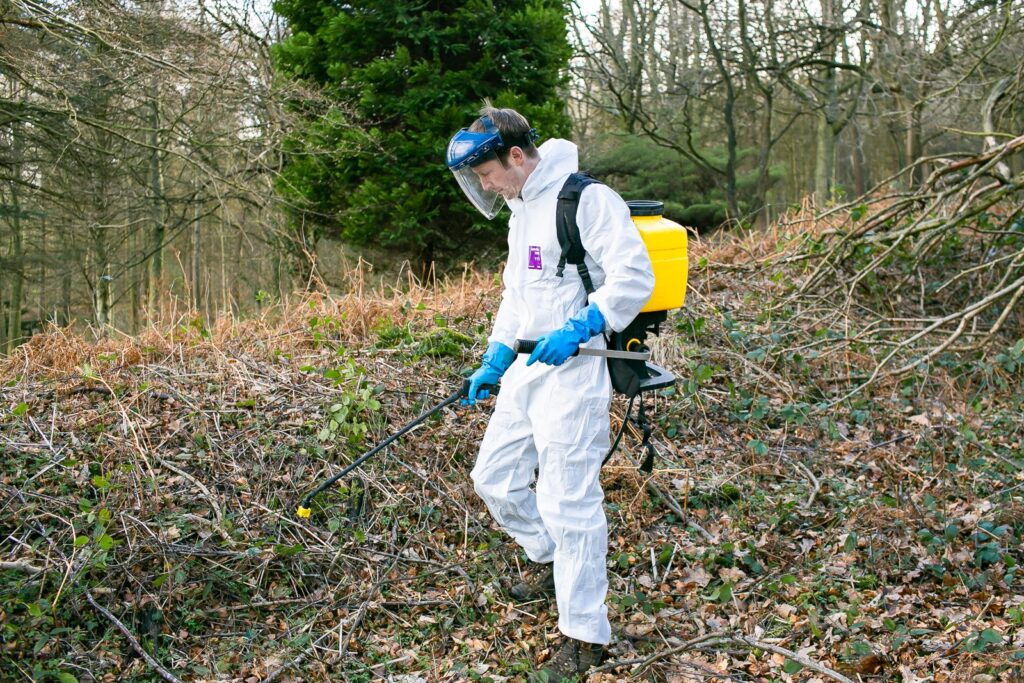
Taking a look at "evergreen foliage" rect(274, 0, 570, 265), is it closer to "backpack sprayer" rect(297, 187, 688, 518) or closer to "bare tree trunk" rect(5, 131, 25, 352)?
"bare tree trunk" rect(5, 131, 25, 352)

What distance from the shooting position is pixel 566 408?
11.8 feet

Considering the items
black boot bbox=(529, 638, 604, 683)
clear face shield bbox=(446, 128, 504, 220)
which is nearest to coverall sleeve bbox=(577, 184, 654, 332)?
clear face shield bbox=(446, 128, 504, 220)

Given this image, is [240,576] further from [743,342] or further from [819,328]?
[819,328]

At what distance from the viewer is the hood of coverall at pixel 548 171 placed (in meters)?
3.68

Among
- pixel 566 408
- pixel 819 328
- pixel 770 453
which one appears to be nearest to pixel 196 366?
pixel 566 408

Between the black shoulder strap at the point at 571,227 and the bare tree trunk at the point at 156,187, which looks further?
the bare tree trunk at the point at 156,187

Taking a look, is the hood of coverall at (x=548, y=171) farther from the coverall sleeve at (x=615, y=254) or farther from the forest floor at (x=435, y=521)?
the forest floor at (x=435, y=521)

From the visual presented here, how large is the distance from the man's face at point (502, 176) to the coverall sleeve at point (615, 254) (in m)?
0.34

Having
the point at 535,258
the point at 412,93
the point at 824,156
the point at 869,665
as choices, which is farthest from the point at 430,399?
the point at 824,156

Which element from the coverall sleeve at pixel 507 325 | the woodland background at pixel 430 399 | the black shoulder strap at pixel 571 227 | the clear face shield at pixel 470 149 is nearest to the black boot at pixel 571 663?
the woodland background at pixel 430 399

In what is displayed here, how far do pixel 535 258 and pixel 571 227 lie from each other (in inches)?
8.8

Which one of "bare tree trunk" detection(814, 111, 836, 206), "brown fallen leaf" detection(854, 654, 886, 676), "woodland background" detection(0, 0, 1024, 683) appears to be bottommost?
"brown fallen leaf" detection(854, 654, 886, 676)

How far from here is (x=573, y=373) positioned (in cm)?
362

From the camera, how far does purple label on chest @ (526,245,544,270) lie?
3682 millimetres
